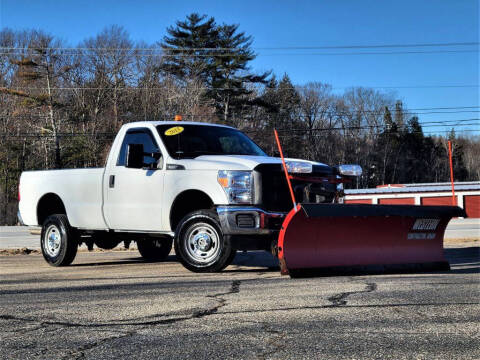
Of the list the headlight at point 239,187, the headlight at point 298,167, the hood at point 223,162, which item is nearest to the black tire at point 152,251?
the hood at point 223,162

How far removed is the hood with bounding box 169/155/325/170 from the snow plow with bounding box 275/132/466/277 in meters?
0.53

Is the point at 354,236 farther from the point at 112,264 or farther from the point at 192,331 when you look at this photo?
the point at 112,264

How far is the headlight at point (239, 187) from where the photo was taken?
8.51 metres

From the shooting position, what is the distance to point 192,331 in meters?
4.79

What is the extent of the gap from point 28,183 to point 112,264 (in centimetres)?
201

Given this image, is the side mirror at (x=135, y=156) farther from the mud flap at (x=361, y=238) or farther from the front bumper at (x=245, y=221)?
the mud flap at (x=361, y=238)

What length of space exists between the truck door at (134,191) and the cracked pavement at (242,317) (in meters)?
1.07

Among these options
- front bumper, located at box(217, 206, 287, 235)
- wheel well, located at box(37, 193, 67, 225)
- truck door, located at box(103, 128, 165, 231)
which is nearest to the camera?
front bumper, located at box(217, 206, 287, 235)

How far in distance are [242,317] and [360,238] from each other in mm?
3446

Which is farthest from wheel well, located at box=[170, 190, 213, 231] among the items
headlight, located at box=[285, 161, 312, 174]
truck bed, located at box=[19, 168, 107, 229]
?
truck bed, located at box=[19, 168, 107, 229]

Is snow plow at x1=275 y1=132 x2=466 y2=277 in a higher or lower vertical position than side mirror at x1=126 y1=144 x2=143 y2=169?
lower

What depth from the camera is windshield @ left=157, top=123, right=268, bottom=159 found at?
950 centimetres

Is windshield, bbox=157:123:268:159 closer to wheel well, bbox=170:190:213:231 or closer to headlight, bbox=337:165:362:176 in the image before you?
wheel well, bbox=170:190:213:231

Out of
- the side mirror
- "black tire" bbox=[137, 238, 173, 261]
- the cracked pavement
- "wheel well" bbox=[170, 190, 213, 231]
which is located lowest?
the cracked pavement
